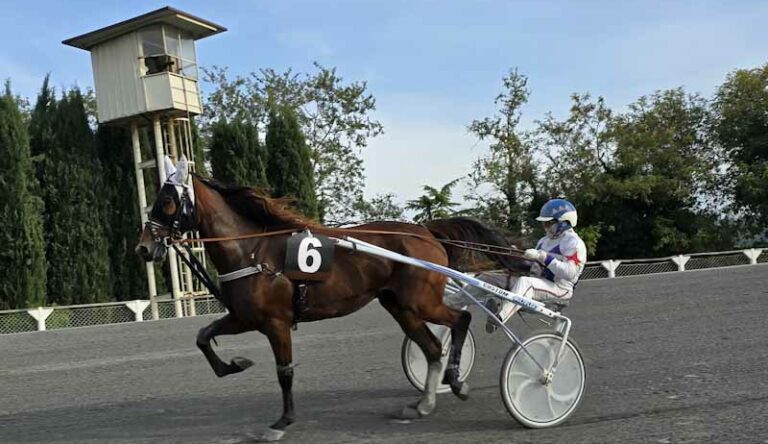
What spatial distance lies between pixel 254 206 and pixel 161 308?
41.8 ft

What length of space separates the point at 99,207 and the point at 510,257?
50.1 feet

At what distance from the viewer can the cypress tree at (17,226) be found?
16438 mm

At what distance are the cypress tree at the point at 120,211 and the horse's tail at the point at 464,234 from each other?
14.3m

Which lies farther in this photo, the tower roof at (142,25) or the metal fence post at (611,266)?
the metal fence post at (611,266)

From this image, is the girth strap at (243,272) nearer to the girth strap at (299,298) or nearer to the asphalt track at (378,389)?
the girth strap at (299,298)

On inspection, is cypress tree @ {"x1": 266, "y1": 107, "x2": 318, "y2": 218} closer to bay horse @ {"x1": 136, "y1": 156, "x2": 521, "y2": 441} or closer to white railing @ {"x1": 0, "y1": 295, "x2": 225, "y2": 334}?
white railing @ {"x1": 0, "y1": 295, "x2": 225, "y2": 334}

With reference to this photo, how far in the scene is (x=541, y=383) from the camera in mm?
4605

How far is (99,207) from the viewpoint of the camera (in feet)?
60.2

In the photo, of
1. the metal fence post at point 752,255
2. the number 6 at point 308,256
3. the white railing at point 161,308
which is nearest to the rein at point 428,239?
the number 6 at point 308,256

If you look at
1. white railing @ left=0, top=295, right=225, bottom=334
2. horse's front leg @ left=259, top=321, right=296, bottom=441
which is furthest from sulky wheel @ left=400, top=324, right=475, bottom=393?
white railing @ left=0, top=295, right=225, bottom=334

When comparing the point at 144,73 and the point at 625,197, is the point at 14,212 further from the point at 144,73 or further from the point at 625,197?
the point at 625,197

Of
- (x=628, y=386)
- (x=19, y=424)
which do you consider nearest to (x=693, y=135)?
(x=628, y=386)

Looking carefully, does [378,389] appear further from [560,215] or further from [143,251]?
[143,251]

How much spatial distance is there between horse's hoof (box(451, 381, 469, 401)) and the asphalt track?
0.31ft
